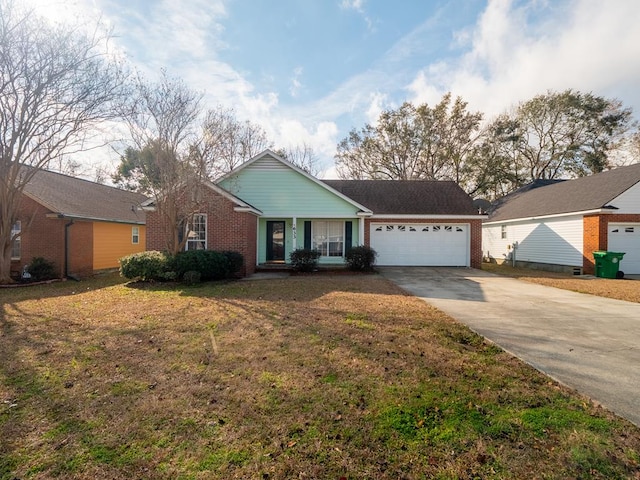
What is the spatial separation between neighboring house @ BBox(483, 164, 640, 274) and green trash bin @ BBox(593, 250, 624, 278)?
0.69 m

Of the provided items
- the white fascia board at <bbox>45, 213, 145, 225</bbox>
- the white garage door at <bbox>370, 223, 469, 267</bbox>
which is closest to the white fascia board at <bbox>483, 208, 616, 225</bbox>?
the white garage door at <bbox>370, 223, 469, 267</bbox>

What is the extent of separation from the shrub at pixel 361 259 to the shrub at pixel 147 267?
761 cm

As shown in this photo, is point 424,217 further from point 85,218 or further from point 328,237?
point 85,218

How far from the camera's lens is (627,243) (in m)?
14.9

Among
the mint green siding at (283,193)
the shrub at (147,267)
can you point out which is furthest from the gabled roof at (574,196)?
the shrub at (147,267)

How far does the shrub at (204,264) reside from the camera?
36.9 feet

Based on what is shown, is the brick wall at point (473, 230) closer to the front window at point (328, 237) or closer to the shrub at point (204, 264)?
the front window at point (328, 237)

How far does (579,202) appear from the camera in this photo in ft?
52.8

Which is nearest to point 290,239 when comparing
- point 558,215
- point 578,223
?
point 558,215

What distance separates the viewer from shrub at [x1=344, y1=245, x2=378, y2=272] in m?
14.8

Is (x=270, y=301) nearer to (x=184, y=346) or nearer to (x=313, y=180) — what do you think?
(x=184, y=346)

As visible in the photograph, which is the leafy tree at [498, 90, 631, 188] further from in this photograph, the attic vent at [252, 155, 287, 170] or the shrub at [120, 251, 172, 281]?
the shrub at [120, 251, 172, 281]

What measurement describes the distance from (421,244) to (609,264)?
7.75 meters

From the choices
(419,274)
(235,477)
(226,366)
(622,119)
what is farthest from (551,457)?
(622,119)
